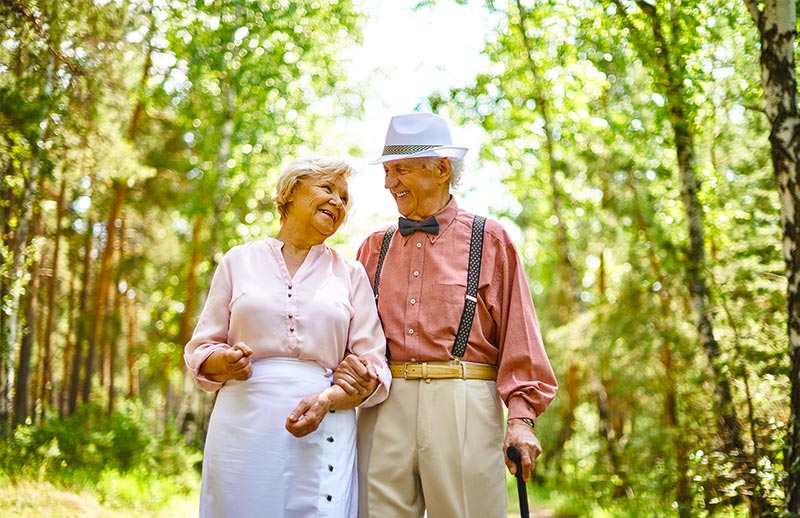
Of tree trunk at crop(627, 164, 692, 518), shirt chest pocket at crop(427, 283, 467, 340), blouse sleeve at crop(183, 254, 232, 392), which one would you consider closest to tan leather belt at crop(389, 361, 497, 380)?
shirt chest pocket at crop(427, 283, 467, 340)

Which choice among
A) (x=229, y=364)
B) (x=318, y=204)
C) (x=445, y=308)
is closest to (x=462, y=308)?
(x=445, y=308)

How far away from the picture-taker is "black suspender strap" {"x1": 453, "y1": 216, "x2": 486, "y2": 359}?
3.28m

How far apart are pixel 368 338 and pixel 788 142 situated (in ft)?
10.8

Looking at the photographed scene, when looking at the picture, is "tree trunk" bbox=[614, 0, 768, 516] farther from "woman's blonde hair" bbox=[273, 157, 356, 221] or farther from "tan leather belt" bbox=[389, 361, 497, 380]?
"woman's blonde hair" bbox=[273, 157, 356, 221]

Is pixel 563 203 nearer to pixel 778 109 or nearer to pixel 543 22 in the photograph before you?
pixel 543 22

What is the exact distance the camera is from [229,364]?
9.70ft

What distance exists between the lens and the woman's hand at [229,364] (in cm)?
294

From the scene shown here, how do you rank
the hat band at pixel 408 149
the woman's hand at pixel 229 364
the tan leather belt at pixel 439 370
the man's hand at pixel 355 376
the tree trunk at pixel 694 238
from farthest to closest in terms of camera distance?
the tree trunk at pixel 694 238
the hat band at pixel 408 149
the tan leather belt at pixel 439 370
the man's hand at pixel 355 376
the woman's hand at pixel 229 364

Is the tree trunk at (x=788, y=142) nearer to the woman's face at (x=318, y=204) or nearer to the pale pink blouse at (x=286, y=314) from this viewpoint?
the pale pink blouse at (x=286, y=314)

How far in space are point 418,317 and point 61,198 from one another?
11511 mm

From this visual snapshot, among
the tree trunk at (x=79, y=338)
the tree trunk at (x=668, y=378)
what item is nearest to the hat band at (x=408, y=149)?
the tree trunk at (x=668, y=378)

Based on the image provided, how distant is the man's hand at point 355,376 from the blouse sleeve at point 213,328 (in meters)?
0.47

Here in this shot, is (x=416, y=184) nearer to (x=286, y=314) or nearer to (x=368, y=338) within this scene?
(x=368, y=338)

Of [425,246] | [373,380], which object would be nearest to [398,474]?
[373,380]
